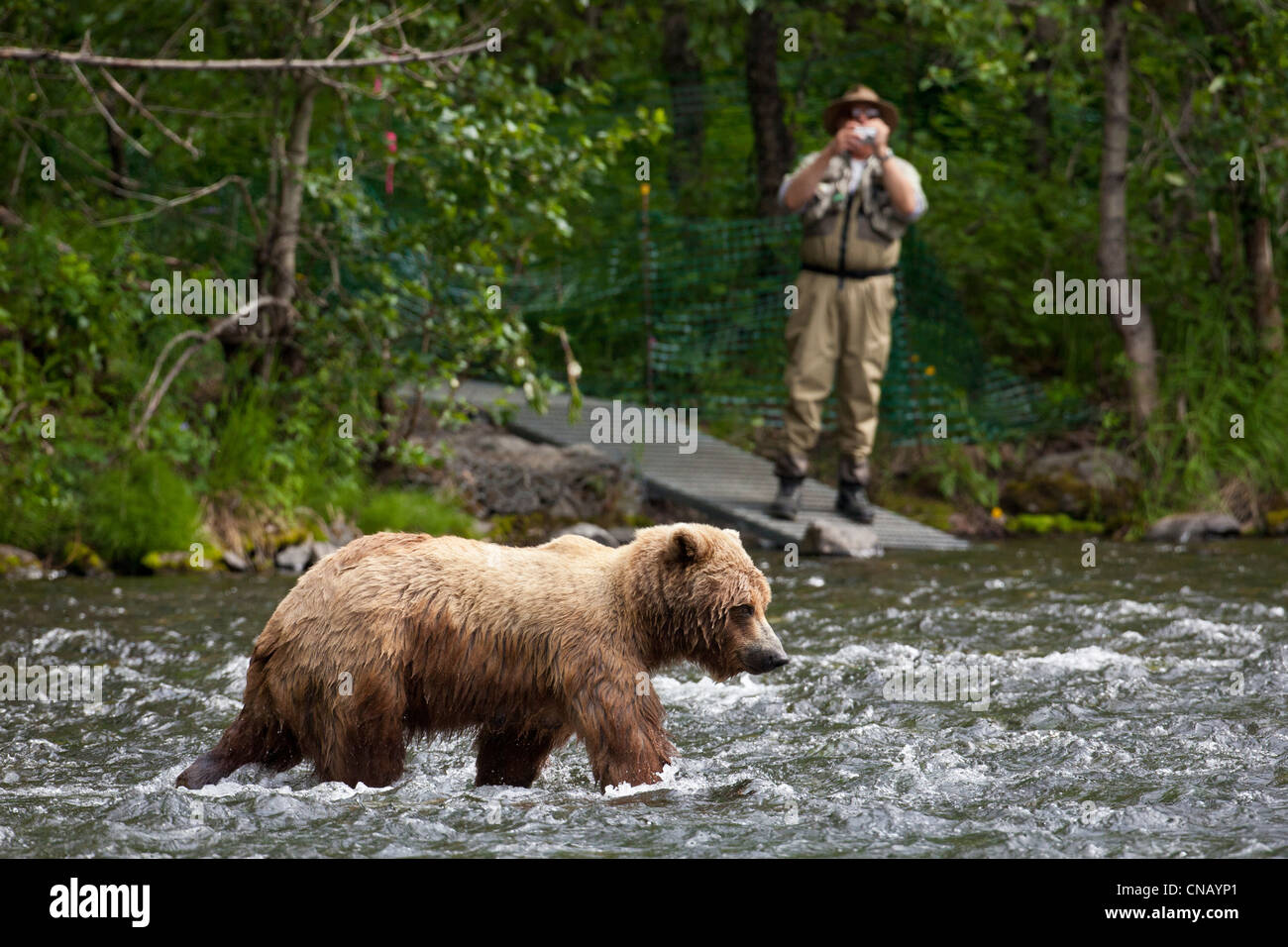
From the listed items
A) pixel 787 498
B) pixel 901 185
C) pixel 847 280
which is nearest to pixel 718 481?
pixel 787 498

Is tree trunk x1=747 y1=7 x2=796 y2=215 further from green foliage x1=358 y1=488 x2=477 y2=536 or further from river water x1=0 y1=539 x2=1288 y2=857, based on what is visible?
river water x1=0 y1=539 x2=1288 y2=857

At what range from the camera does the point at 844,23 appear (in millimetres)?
17266

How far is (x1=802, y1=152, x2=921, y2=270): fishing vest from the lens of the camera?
10.8 meters

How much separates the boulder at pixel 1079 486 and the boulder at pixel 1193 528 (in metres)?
0.60

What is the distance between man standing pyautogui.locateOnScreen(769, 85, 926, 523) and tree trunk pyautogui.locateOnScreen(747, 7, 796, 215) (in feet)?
11.0

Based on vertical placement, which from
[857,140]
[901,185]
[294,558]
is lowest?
[294,558]

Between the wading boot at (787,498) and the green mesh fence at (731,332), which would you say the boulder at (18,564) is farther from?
the wading boot at (787,498)

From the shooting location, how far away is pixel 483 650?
4.91m

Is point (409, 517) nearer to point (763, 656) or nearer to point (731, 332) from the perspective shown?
point (731, 332)

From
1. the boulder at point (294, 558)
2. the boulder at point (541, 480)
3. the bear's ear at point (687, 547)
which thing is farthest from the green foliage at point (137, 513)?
the bear's ear at point (687, 547)

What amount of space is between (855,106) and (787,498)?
116 inches

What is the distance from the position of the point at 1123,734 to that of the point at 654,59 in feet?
44.9

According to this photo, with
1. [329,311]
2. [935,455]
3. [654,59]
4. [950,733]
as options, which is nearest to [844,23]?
[654,59]

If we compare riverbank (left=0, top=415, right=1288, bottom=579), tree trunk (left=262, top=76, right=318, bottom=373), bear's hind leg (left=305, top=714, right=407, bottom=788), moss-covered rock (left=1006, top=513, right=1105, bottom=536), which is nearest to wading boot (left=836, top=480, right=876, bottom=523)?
riverbank (left=0, top=415, right=1288, bottom=579)
